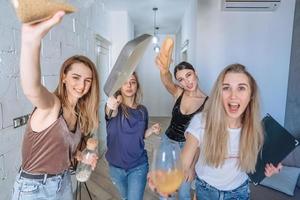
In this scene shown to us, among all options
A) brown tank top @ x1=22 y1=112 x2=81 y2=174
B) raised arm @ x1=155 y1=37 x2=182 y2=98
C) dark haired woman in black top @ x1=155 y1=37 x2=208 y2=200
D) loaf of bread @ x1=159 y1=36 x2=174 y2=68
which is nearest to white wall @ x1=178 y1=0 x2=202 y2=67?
raised arm @ x1=155 y1=37 x2=182 y2=98

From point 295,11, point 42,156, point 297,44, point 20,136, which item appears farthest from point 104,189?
point 295,11

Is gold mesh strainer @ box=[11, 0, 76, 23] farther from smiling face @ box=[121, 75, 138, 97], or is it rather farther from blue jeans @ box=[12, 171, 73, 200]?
smiling face @ box=[121, 75, 138, 97]

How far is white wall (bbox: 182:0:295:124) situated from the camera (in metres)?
2.73

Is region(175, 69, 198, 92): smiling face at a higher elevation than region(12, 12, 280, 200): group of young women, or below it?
higher

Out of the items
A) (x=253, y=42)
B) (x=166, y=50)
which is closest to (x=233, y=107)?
(x=166, y=50)

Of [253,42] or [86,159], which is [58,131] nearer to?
[86,159]

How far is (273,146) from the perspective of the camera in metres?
0.98

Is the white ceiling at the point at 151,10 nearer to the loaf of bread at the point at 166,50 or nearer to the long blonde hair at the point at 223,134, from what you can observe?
the loaf of bread at the point at 166,50

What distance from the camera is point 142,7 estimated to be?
4094 millimetres

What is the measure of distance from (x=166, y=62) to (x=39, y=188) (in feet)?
3.41

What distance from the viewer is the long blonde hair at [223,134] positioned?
3.36ft

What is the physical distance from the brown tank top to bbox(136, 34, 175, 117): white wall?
6047mm

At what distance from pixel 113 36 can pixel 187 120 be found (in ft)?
9.82

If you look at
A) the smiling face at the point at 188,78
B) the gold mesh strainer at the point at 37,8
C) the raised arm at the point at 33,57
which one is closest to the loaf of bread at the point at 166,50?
the smiling face at the point at 188,78
